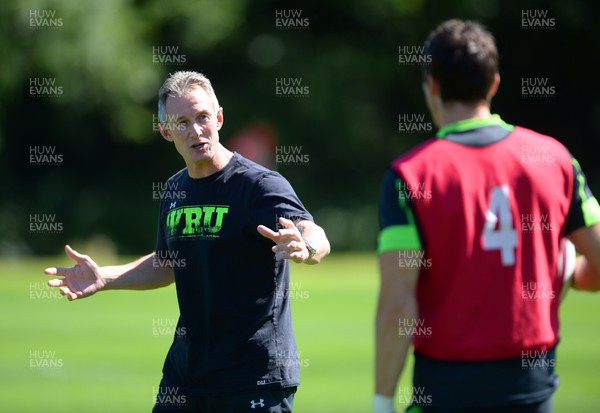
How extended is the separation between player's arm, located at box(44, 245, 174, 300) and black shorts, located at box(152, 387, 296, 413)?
2.52ft

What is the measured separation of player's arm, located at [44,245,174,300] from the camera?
5.82 m

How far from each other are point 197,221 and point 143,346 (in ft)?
36.6

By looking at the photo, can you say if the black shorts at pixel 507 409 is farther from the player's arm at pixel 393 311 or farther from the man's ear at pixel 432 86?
the man's ear at pixel 432 86

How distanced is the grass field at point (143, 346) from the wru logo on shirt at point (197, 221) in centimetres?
558

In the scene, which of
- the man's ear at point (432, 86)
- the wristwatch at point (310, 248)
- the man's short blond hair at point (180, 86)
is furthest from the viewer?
the man's short blond hair at point (180, 86)

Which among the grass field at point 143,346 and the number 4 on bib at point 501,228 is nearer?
the number 4 on bib at point 501,228

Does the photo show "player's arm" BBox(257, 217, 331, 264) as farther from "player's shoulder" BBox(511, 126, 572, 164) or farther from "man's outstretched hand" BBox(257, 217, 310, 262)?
"player's shoulder" BBox(511, 126, 572, 164)

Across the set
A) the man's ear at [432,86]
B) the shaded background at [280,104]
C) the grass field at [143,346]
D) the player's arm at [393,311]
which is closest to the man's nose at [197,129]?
the man's ear at [432,86]

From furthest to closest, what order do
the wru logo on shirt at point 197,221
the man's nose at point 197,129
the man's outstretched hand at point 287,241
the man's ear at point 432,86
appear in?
1. the man's nose at point 197,129
2. the wru logo on shirt at point 197,221
3. the man's outstretched hand at point 287,241
4. the man's ear at point 432,86

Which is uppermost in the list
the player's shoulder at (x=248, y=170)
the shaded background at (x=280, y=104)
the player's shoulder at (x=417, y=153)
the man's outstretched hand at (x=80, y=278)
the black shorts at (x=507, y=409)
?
the shaded background at (x=280, y=104)

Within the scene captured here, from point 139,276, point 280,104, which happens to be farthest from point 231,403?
point 280,104

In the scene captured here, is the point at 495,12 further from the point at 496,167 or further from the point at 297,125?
the point at 496,167

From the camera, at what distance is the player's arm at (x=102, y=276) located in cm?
582

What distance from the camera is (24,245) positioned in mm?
34438
